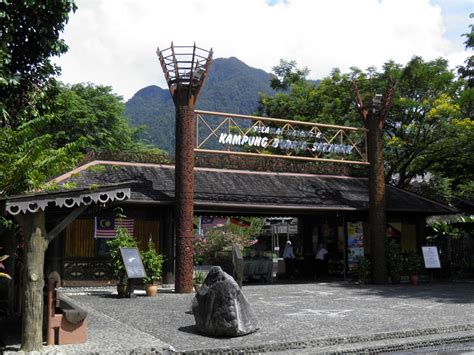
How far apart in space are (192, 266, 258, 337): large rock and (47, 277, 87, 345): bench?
6.33 feet

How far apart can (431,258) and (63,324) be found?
14294 millimetres

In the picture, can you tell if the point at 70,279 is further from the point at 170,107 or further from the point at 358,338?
the point at 170,107

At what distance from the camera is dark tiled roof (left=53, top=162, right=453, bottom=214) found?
1706 centimetres

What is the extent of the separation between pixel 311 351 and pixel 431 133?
18007 millimetres

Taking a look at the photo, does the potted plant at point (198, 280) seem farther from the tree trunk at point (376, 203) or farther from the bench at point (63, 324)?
the bench at point (63, 324)

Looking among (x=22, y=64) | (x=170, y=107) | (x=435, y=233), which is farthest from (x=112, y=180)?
(x=170, y=107)

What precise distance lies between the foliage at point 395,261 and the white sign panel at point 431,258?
0.90m

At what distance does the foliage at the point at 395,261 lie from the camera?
60.3 ft

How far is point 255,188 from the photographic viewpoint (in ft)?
63.2

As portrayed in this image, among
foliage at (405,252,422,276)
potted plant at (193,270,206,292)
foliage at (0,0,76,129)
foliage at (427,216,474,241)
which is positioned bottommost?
potted plant at (193,270,206,292)

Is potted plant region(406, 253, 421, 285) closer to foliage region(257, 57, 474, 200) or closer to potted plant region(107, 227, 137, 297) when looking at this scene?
foliage region(257, 57, 474, 200)

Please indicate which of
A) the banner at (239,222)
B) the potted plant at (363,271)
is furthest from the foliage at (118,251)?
the banner at (239,222)

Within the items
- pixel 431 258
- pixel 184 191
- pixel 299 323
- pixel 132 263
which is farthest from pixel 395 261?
pixel 299 323

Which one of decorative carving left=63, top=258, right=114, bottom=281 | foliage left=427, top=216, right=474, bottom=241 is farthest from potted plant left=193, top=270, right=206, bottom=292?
foliage left=427, top=216, right=474, bottom=241
